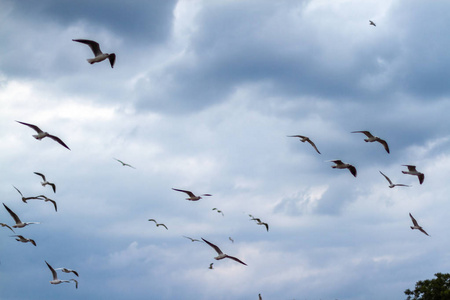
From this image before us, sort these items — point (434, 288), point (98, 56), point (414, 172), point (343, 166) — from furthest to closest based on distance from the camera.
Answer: point (434, 288), point (414, 172), point (343, 166), point (98, 56)

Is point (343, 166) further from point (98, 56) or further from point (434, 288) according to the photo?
point (434, 288)

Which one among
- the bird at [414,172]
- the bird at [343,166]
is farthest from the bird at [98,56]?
the bird at [414,172]

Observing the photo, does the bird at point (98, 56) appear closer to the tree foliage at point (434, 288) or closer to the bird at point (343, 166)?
the bird at point (343, 166)

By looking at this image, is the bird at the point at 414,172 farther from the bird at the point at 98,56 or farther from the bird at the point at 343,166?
the bird at the point at 98,56

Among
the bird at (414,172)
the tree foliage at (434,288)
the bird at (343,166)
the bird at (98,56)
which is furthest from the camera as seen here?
the tree foliage at (434,288)

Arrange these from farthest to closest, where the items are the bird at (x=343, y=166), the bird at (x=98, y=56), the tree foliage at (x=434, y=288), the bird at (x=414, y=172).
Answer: the tree foliage at (x=434, y=288)
the bird at (x=414, y=172)
the bird at (x=343, y=166)
the bird at (x=98, y=56)

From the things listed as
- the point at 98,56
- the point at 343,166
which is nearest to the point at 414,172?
the point at 343,166

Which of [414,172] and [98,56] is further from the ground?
[98,56]

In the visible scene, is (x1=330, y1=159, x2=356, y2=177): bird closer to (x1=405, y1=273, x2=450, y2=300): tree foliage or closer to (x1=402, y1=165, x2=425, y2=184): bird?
(x1=402, y1=165, x2=425, y2=184): bird

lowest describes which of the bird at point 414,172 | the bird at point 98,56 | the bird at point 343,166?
the bird at point 343,166

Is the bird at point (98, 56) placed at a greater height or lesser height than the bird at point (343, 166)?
greater

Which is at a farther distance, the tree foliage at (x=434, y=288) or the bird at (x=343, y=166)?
the tree foliage at (x=434, y=288)

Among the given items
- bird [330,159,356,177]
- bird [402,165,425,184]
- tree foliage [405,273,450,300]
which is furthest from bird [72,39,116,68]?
tree foliage [405,273,450,300]

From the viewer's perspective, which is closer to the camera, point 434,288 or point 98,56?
point 98,56
